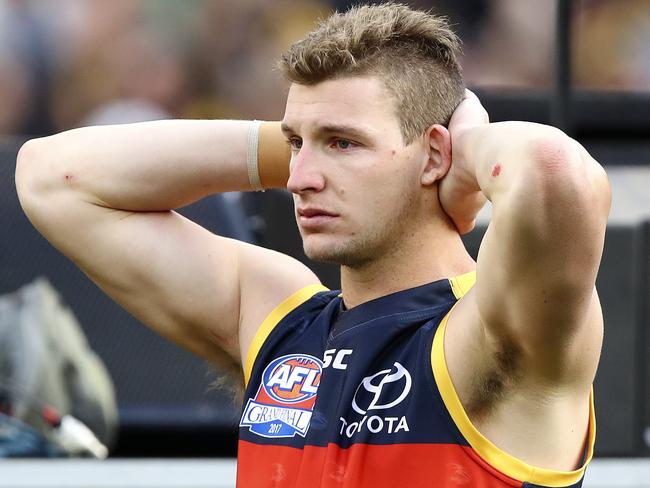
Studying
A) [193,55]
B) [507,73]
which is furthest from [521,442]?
[193,55]

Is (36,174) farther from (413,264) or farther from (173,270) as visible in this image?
(413,264)

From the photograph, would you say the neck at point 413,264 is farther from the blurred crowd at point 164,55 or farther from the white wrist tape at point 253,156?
the blurred crowd at point 164,55

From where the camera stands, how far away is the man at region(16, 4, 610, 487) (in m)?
1.89

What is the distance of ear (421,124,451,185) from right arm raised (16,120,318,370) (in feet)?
1.48

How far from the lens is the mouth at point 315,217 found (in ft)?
7.07

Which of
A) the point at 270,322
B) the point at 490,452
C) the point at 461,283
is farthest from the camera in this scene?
the point at 270,322

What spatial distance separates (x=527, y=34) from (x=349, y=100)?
201 inches

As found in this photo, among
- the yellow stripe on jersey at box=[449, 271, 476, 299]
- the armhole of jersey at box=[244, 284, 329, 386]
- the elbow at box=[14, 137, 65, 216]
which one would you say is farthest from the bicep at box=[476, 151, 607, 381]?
the elbow at box=[14, 137, 65, 216]

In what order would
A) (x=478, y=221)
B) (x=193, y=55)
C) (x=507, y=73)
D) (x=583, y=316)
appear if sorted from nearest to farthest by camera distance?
(x=583, y=316) → (x=478, y=221) → (x=507, y=73) → (x=193, y=55)

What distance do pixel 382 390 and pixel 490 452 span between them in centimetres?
22

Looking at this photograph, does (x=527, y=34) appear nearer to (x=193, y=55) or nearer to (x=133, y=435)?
(x=193, y=55)

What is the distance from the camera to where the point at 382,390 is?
2.13 metres

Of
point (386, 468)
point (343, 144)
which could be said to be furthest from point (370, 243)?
point (386, 468)

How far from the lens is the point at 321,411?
220cm
